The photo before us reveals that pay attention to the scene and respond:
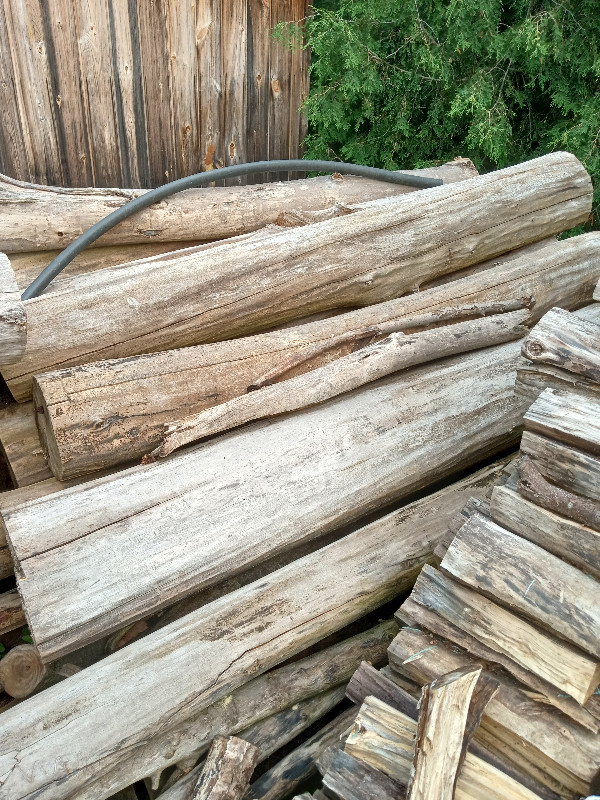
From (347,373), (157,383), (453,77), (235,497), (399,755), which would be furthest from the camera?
(453,77)

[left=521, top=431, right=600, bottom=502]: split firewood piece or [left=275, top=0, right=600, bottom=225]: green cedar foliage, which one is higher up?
[left=275, top=0, right=600, bottom=225]: green cedar foliage

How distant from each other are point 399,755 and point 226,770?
54 centimetres

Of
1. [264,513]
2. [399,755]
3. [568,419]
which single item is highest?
[568,419]

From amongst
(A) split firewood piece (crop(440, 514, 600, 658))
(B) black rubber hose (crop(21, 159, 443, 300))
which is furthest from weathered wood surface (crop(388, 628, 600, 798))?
(B) black rubber hose (crop(21, 159, 443, 300))

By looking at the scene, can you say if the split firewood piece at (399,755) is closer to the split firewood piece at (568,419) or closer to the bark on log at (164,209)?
the split firewood piece at (568,419)

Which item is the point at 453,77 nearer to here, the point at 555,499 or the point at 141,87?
the point at 141,87

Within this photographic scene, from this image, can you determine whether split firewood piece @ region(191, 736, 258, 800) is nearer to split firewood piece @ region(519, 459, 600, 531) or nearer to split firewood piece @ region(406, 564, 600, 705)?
split firewood piece @ region(406, 564, 600, 705)

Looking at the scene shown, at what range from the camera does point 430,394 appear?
305 centimetres

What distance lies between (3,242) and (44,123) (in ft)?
2.87

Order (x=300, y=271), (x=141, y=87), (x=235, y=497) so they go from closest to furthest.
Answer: (x=235, y=497) → (x=300, y=271) → (x=141, y=87)

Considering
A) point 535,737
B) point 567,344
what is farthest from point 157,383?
point 535,737

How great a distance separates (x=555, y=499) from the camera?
2113 millimetres

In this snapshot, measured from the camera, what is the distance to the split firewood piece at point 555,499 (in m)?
2.04

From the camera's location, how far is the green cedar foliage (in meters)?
4.33
